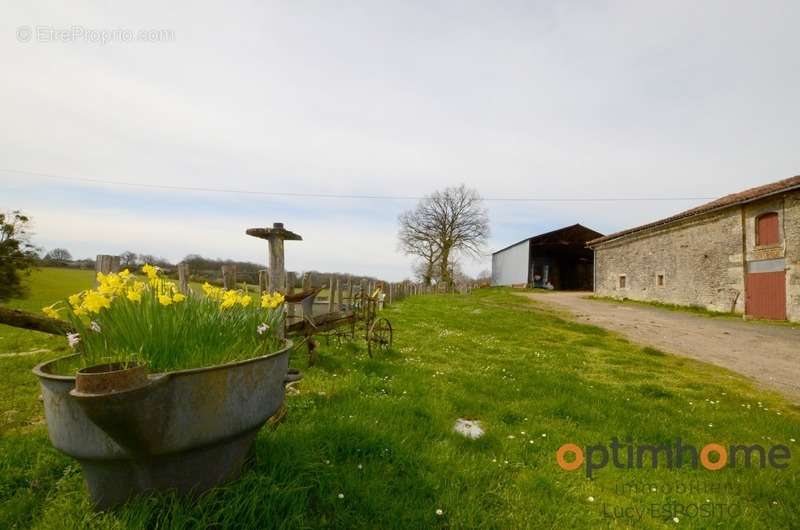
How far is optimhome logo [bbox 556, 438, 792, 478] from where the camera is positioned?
325 centimetres

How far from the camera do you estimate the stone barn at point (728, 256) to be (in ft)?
49.2

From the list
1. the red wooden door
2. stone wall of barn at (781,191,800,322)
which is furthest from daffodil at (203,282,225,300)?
the red wooden door

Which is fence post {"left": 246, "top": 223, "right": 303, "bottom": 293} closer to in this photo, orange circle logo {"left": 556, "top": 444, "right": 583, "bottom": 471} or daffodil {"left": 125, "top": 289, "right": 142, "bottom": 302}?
daffodil {"left": 125, "top": 289, "right": 142, "bottom": 302}

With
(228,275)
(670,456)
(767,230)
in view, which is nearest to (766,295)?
(767,230)

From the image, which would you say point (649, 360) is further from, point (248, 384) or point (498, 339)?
point (248, 384)

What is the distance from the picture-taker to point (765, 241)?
16.0 metres

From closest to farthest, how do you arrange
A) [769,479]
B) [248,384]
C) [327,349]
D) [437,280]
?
[248,384] → [769,479] → [327,349] → [437,280]

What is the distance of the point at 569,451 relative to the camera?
3.42 metres

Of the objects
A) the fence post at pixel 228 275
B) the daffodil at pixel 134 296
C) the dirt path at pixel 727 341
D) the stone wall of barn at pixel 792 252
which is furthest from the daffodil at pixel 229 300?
the stone wall of barn at pixel 792 252

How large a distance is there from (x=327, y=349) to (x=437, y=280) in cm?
3919

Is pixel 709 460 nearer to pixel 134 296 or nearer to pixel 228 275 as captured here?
pixel 134 296

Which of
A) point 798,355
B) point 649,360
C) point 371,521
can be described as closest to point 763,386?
point 649,360

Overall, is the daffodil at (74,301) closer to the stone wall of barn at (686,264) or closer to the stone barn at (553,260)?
the stone wall of barn at (686,264)

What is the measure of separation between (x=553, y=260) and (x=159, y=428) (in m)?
43.1
